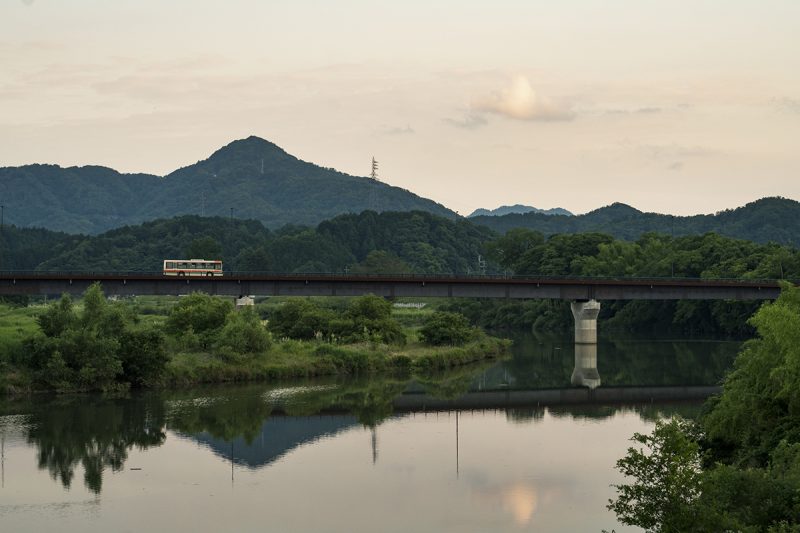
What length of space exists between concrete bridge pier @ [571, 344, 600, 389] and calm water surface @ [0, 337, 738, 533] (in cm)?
318

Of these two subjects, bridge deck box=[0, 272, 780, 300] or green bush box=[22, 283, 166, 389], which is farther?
bridge deck box=[0, 272, 780, 300]

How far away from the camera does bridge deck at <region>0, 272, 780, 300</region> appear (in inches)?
4087

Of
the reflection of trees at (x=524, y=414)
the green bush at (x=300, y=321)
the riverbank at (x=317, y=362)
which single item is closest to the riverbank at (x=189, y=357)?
the riverbank at (x=317, y=362)

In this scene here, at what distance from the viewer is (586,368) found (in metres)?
104

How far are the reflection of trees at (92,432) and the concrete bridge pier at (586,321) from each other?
2525 inches

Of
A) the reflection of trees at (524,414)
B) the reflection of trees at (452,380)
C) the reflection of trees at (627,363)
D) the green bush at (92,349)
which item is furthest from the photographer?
the reflection of trees at (627,363)

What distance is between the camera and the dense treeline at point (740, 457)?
96.1 feet

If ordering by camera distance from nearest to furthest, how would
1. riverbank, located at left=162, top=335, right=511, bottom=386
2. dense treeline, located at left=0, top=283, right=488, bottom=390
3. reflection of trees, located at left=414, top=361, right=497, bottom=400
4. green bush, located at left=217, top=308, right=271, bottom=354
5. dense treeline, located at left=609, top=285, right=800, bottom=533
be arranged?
dense treeline, located at left=609, top=285, right=800, bottom=533
dense treeline, located at left=0, top=283, right=488, bottom=390
reflection of trees, located at left=414, top=361, right=497, bottom=400
riverbank, located at left=162, top=335, right=511, bottom=386
green bush, located at left=217, top=308, right=271, bottom=354

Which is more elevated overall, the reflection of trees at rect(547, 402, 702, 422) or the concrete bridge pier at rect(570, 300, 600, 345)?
the concrete bridge pier at rect(570, 300, 600, 345)

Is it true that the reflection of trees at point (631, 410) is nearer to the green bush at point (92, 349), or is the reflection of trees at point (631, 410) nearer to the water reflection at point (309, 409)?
the water reflection at point (309, 409)

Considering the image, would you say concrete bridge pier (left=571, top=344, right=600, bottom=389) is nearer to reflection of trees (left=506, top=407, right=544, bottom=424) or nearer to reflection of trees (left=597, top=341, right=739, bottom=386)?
reflection of trees (left=597, top=341, right=739, bottom=386)

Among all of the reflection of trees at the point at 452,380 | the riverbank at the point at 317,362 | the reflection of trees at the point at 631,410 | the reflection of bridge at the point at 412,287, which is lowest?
the reflection of trees at the point at 631,410

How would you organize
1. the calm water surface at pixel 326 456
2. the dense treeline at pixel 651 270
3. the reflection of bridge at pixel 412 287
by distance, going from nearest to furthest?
1. the calm water surface at pixel 326 456
2. the reflection of bridge at pixel 412 287
3. the dense treeline at pixel 651 270

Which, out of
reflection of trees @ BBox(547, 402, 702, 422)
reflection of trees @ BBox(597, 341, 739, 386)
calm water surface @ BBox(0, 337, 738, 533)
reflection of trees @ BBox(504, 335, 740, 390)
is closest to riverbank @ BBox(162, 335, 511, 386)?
calm water surface @ BBox(0, 337, 738, 533)
